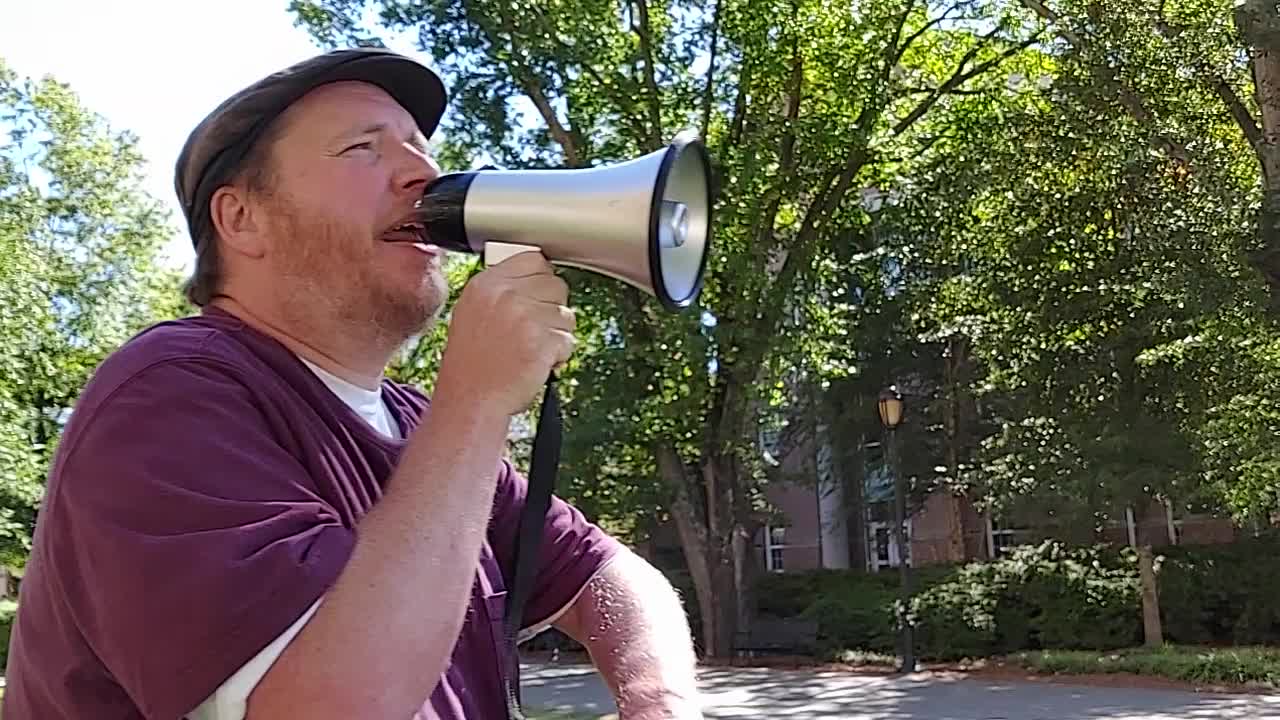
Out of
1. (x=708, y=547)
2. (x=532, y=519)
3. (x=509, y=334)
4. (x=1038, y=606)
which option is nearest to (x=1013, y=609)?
(x=1038, y=606)

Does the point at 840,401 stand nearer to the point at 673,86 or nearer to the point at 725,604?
the point at 725,604

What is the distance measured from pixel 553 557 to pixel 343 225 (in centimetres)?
61

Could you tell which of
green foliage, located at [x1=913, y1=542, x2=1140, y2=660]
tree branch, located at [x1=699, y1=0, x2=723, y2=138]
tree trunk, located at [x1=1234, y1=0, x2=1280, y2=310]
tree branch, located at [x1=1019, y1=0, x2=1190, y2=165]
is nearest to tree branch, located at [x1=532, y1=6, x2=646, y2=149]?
tree branch, located at [x1=699, y1=0, x2=723, y2=138]

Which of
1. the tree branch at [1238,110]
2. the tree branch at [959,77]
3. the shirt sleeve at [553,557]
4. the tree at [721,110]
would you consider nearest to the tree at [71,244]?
the tree at [721,110]

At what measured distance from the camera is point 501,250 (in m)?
1.48

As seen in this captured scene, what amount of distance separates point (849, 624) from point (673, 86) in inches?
401

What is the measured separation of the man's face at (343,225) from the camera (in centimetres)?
158

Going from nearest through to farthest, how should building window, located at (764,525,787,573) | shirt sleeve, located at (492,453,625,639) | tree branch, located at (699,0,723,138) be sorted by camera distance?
shirt sleeve, located at (492,453,625,639) < tree branch, located at (699,0,723,138) < building window, located at (764,525,787,573)

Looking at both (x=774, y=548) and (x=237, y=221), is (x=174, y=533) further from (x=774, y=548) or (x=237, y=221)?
(x=774, y=548)

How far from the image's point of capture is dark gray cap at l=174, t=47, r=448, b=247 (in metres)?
1.61

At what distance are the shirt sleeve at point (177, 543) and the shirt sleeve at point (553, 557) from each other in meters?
0.63

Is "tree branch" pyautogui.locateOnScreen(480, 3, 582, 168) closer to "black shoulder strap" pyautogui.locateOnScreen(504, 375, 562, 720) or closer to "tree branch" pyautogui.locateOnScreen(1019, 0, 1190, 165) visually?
"tree branch" pyautogui.locateOnScreen(1019, 0, 1190, 165)

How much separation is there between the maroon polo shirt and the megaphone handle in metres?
0.28

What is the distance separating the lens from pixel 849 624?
76.9 feet
